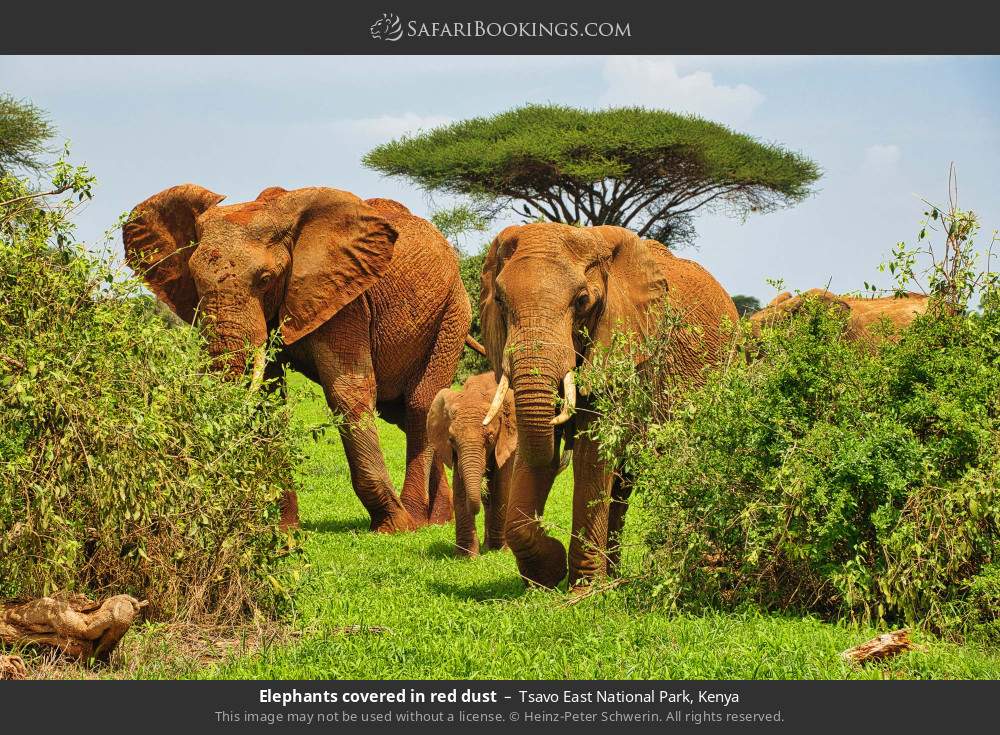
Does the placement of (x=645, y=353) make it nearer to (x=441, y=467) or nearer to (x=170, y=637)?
(x=170, y=637)

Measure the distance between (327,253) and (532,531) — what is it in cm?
500

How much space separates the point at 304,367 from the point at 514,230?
17.8 ft

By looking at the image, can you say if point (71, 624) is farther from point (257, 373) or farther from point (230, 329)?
point (230, 329)

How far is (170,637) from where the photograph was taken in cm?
686

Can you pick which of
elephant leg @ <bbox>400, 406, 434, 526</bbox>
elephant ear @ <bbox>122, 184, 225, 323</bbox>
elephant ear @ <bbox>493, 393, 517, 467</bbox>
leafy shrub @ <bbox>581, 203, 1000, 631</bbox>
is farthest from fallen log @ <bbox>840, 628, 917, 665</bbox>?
elephant ear @ <bbox>122, 184, 225, 323</bbox>

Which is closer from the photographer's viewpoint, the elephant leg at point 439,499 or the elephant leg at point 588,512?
the elephant leg at point 588,512

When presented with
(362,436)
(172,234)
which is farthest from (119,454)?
(172,234)

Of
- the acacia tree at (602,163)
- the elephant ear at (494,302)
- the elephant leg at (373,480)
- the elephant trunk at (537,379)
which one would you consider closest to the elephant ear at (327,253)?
the elephant leg at (373,480)

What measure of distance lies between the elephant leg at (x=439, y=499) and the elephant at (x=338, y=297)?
13mm

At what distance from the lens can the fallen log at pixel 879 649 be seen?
6352 mm

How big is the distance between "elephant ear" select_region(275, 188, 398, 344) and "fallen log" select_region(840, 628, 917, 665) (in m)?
7.20

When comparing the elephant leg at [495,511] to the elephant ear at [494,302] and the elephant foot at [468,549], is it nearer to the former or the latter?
the elephant foot at [468,549]

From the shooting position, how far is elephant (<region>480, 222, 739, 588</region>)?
26.7ft
